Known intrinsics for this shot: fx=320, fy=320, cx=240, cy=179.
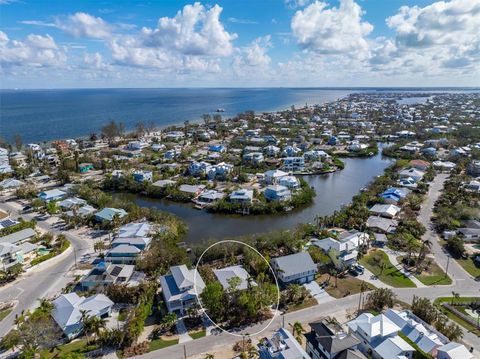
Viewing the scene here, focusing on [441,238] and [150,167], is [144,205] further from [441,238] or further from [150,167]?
[441,238]

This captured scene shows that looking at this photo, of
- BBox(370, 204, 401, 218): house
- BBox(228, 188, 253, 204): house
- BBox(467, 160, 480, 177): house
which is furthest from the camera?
BBox(467, 160, 480, 177): house

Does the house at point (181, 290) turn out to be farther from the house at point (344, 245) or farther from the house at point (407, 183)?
the house at point (407, 183)

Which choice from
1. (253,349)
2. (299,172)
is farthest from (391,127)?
(253,349)

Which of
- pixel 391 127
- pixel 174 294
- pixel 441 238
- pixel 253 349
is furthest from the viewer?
pixel 391 127

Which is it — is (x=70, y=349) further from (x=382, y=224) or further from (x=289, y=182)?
(x=289, y=182)

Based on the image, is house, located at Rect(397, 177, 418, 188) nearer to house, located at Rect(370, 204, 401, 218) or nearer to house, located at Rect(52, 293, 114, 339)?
house, located at Rect(370, 204, 401, 218)

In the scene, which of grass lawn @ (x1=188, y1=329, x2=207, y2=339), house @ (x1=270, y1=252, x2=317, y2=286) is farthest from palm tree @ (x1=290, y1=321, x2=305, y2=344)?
grass lawn @ (x1=188, y1=329, x2=207, y2=339)
